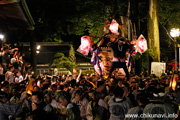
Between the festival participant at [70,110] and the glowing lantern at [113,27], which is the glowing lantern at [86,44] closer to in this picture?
the glowing lantern at [113,27]

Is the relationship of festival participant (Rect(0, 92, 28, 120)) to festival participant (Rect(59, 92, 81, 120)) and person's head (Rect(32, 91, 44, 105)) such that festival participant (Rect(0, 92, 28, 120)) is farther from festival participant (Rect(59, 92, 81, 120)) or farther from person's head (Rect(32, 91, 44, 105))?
festival participant (Rect(59, 92, 81, 120))

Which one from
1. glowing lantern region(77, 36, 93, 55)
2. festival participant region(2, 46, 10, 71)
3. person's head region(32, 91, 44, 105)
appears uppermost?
glowing lantern region(77, 36, 93, 55)

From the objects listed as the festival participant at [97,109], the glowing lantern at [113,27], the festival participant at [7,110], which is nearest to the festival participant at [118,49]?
the glowing lantern at [113,27]

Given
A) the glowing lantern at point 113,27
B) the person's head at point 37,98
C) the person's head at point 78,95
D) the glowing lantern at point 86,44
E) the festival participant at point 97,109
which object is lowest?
the festival participant at point 97,109

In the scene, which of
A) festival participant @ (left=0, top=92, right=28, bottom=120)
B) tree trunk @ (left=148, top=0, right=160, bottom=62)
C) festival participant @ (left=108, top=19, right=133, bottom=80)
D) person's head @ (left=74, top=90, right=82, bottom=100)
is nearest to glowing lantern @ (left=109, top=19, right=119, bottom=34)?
festival participant @ (left=108, top=19, right=133, bottom=80)

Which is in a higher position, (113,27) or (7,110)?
(113,27)

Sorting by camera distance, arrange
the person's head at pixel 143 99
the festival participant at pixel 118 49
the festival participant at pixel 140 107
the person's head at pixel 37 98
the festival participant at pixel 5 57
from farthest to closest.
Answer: the festival participant at pixel 118 49 < the festival participant at pixel 5 57 < the person's head at pixel 37 98 < the person's head at pixel 143 99 < the festival participant at pixel 140 107

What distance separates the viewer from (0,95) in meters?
6.29

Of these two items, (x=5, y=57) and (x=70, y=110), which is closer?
(x=70, y=110)

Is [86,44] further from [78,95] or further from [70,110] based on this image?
[70,110]

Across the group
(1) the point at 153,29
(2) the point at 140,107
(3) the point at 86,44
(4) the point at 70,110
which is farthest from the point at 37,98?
(1) the point at 153,29

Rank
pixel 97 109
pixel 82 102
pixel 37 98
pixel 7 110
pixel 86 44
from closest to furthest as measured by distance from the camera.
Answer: pixel 37 98 → pixel 7 110 → pixel 97 109 → pixel 82 102 → pixel 86 44

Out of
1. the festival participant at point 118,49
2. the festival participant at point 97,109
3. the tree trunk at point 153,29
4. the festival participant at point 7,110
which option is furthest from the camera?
the tree trunk at point 153,29

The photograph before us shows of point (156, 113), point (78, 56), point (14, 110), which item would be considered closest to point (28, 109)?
point (14, 110)
